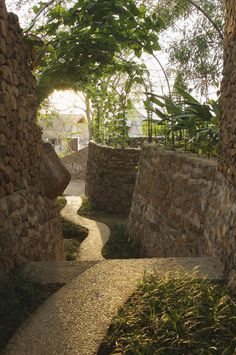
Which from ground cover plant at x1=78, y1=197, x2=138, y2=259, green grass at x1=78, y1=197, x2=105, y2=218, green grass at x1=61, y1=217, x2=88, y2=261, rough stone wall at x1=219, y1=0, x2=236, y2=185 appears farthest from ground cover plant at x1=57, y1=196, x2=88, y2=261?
rough stone wall at x1=219, y1=0, x2=236, y2=185

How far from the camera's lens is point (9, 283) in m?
2.79

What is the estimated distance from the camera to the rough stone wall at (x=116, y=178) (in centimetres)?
923

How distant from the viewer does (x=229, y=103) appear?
126 inches

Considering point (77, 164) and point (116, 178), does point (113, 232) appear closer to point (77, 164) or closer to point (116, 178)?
point (116, 178)

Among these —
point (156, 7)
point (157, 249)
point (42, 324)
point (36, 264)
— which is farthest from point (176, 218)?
point (156, 7)

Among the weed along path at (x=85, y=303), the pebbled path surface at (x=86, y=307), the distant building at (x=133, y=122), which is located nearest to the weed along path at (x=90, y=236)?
the distant building at (x=133, y=122)

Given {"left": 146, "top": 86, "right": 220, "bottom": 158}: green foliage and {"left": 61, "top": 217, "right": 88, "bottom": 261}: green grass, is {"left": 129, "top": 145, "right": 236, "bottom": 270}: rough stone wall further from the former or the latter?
{"left": 61, "top": 217, "right": 88, "bottom": 261}: green grass

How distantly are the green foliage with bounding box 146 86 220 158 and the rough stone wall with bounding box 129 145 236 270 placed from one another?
0.95ft

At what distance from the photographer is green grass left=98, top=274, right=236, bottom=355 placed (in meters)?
1.98

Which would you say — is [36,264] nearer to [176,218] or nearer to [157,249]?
[176,218]

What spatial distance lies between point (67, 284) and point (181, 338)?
972 mm

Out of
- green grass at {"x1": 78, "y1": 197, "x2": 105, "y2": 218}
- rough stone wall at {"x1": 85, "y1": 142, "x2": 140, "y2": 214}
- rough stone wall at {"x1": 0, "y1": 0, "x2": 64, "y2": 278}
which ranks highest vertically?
rough stone wall at {"x1": 0, "y1": 0, "x2": 64, "y2": 278}

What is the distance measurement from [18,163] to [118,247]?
3236 millimetres

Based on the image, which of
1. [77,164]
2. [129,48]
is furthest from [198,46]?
[77,164]
